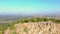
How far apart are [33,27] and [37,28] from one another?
324 millimetres

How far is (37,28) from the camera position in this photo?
483 inches

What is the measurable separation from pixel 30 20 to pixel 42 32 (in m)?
1.94

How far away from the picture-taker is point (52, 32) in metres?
12.0

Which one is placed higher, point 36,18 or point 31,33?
point 36,18

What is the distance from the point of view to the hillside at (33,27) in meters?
12.2

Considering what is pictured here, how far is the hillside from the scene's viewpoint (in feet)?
39.9

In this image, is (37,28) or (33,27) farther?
(33,27)

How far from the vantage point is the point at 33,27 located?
489 inches

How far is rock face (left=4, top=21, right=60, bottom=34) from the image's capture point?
12109mm

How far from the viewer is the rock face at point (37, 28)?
12.1 meters

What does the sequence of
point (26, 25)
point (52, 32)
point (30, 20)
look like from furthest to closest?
point (30, 20) < point (26, 25) < point (52, 32)

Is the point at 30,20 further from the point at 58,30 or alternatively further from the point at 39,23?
the point at 58,30

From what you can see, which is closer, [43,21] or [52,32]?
[52,32]

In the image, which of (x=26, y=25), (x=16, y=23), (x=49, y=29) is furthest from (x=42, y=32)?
(x=16, y=23)
